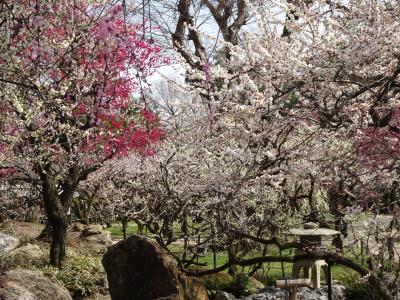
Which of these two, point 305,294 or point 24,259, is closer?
point 305,294

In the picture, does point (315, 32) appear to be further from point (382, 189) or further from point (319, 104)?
point (382, 189)

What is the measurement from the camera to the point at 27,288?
6.43 meters

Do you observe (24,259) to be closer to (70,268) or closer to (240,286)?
(70,268)

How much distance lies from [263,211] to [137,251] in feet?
11.3

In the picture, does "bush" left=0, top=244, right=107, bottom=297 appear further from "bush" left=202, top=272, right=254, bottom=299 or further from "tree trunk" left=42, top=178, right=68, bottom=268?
"bush" left=202, top=272, right=254, bottom=299

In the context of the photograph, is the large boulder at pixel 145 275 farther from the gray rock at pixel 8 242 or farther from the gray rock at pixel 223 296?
the gray rock at pixel 8 242

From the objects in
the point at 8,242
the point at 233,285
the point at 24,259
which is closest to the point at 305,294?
the point at 233,285

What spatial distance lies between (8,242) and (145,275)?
6.38 meters

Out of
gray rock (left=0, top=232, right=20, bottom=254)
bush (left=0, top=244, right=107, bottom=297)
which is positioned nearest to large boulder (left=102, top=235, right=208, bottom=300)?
bush (left=0, top=244, right=107, bottom=297)

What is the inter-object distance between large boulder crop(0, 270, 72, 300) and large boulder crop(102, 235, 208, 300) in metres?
1.40

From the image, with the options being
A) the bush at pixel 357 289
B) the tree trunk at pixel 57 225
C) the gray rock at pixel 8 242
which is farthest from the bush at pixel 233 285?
the gray rock at pixel 8 242

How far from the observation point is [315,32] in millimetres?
4648

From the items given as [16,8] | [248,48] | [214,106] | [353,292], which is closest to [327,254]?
[214,106]

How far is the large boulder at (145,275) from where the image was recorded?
7.92 m
